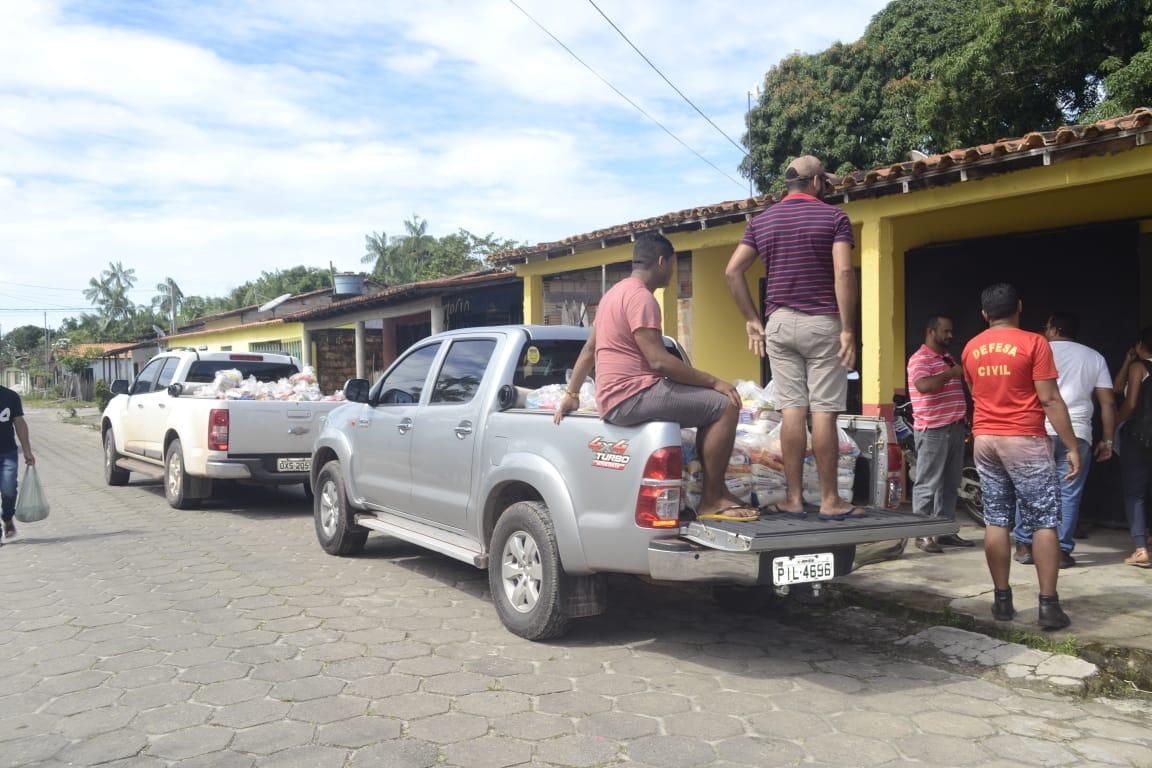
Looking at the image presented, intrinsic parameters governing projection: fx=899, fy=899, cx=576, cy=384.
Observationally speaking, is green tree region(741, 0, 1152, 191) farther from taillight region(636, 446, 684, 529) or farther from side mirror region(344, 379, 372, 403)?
taillight region(636, 446, 684, 529)

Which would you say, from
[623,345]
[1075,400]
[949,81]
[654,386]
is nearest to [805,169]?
[623,345]

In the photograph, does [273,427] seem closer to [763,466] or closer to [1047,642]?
[763,466]

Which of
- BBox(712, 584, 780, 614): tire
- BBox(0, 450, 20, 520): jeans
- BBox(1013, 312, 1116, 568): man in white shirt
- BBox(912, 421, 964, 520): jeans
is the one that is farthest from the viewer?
BBox(0, 450, 20, 520): jeans

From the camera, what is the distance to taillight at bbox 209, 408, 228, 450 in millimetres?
9234

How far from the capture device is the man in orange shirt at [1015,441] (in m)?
5.06

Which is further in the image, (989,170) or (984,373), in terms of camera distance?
(989,170)

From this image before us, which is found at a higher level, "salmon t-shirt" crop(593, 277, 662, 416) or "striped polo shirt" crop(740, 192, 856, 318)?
"striped polo shirt" crop(740, 192, 856, 318)

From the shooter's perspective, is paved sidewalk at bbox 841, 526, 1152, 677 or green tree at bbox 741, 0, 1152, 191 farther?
green tree at bbox 741, 0, 1152, 191

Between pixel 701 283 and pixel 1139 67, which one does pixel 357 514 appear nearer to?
pixel 701 283

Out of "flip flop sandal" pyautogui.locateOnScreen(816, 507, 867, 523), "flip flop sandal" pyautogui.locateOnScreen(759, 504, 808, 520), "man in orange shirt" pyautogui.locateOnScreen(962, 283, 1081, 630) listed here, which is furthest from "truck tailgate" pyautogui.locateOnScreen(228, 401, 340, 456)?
"man in orange shirt" pyautogui.locateOnScreen(962, 283, 1081, 630)

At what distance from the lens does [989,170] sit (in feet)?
24.2

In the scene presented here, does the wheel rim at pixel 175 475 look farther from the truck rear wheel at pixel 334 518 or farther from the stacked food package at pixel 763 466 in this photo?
the stacked food package at pixel 763 466

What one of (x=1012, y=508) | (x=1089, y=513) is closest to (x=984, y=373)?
(x=1012, y=508)

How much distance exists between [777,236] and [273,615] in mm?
3777
